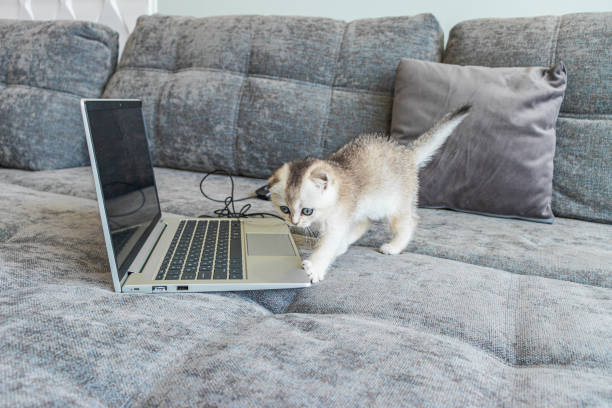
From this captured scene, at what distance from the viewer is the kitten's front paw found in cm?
89

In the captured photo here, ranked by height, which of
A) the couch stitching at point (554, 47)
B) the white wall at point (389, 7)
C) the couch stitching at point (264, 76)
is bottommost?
the couch stitching at point (264, 76)

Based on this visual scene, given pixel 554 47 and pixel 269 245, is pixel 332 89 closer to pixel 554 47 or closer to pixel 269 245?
pixel 554 47

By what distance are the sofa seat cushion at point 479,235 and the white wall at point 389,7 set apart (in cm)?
101

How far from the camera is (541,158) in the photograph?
4.39ft

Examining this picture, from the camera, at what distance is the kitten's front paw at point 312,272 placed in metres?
0.89

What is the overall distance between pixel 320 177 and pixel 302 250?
0.70ft

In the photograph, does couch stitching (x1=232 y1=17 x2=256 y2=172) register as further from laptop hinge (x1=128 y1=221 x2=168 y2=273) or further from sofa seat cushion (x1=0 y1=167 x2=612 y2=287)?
laptop hinge (x1=128 y1=221 x2=168 y2=273)

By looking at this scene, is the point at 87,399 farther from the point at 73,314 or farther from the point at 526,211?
the point at 526,211

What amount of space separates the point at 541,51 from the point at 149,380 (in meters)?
1.62

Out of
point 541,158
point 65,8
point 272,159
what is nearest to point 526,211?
point 541,158

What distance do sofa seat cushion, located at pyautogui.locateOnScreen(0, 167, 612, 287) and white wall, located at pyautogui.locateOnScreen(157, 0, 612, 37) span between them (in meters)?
1.01

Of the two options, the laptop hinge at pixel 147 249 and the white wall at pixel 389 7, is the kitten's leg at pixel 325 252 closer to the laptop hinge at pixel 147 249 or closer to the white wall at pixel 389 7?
the laptop hinge at pixel 147 249

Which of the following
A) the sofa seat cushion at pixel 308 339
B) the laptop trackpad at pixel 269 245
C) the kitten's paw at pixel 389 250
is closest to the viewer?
the sofa seat cushion at pixel 308 339

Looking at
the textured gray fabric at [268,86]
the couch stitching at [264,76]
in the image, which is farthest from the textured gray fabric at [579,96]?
the couch stitching at [264,76]
